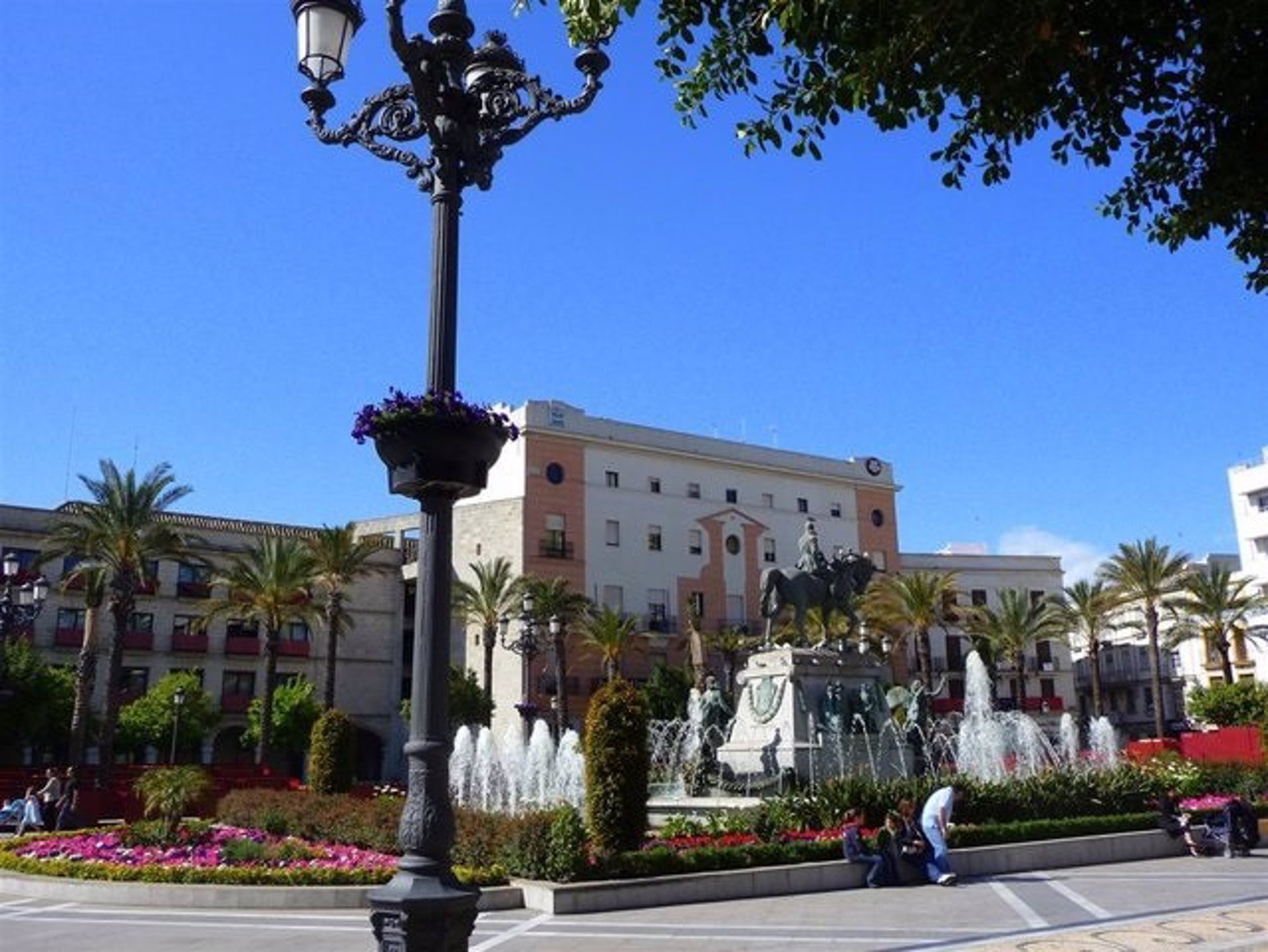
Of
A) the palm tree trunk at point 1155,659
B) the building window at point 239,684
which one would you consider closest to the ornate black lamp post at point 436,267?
the palm tree trunk at point 1155,659

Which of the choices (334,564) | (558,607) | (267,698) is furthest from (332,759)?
(558,607)

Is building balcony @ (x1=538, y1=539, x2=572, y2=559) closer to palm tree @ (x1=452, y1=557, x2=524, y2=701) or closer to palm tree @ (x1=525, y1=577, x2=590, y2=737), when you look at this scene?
palm tree @ (x1=525, y1=577, x2=590, y2=737)

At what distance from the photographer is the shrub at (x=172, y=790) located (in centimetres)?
1675

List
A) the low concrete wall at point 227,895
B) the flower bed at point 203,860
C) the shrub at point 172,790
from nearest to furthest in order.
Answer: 1. the low concrete wall at point 227,895
2. the flower bed at point 203,860
3. the shrub at point 172,790

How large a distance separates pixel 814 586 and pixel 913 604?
2549cm

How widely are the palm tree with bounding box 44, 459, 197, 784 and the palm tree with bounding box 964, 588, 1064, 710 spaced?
37.2 metres

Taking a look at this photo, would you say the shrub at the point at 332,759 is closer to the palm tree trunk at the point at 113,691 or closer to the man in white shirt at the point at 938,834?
the man in white shirt at the point at 938,834

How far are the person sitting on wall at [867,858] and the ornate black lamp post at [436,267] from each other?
10.2 m

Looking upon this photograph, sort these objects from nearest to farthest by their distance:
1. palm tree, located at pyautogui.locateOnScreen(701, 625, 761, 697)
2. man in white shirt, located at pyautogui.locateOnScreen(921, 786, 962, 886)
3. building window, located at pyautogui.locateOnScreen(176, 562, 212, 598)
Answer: man in white shirt, located at pyautogui.locateOnScreen(921, 786, 962, 886) < building window, located at pyautogui.locateOnScreen(176, 562, 212, 598) < palm tree, located at pyautogui.locateOnScreen(701, 625, 761, 697)

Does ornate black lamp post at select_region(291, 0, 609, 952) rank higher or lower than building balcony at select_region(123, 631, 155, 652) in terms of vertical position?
lower

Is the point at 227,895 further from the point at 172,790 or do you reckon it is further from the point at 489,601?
the point at 489,601

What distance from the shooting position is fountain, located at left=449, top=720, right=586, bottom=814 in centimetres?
2611

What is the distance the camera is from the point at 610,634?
47812 mm

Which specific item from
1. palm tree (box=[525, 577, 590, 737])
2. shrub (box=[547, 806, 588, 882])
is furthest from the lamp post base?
palm tree (box=[525, 577, 590, 737])
